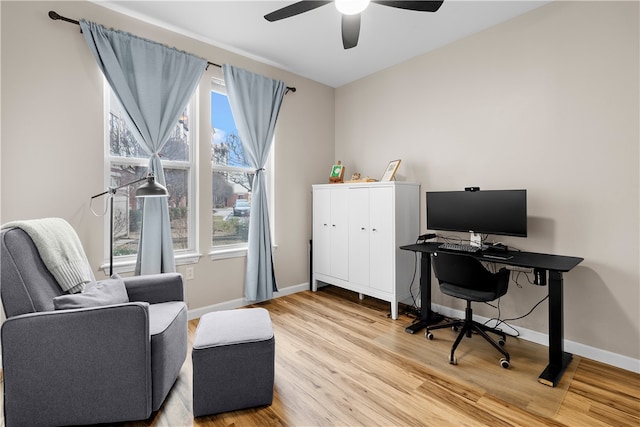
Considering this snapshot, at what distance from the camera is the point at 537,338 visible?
260cm

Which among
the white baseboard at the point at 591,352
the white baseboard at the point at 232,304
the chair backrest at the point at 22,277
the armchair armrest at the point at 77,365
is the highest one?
the chair backrest at the point at 22,277

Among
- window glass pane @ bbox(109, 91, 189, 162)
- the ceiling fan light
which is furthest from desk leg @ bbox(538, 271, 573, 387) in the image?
window glass pane @ bbox(109, 91, 189, 162)

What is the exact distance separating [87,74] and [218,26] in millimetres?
1185

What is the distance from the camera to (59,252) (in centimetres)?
178

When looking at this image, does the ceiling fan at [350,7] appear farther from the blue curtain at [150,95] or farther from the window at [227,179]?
the window at [227,179]

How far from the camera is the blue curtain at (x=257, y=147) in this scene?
11.0 ft

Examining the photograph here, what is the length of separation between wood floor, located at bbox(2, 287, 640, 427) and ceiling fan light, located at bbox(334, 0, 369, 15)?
245 centimetres

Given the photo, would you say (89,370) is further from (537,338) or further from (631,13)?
(631,13)

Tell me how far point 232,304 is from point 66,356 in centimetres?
192

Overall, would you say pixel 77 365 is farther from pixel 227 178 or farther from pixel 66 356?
pixel 227 178

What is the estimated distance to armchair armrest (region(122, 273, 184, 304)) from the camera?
217 cm

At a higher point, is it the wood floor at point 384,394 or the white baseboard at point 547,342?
the white baseboard at point 547,342

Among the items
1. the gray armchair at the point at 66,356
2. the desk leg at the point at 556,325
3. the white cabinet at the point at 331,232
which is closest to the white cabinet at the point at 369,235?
the white cabinet at the point at 331,232

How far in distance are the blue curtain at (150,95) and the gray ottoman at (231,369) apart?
49.8 inches
